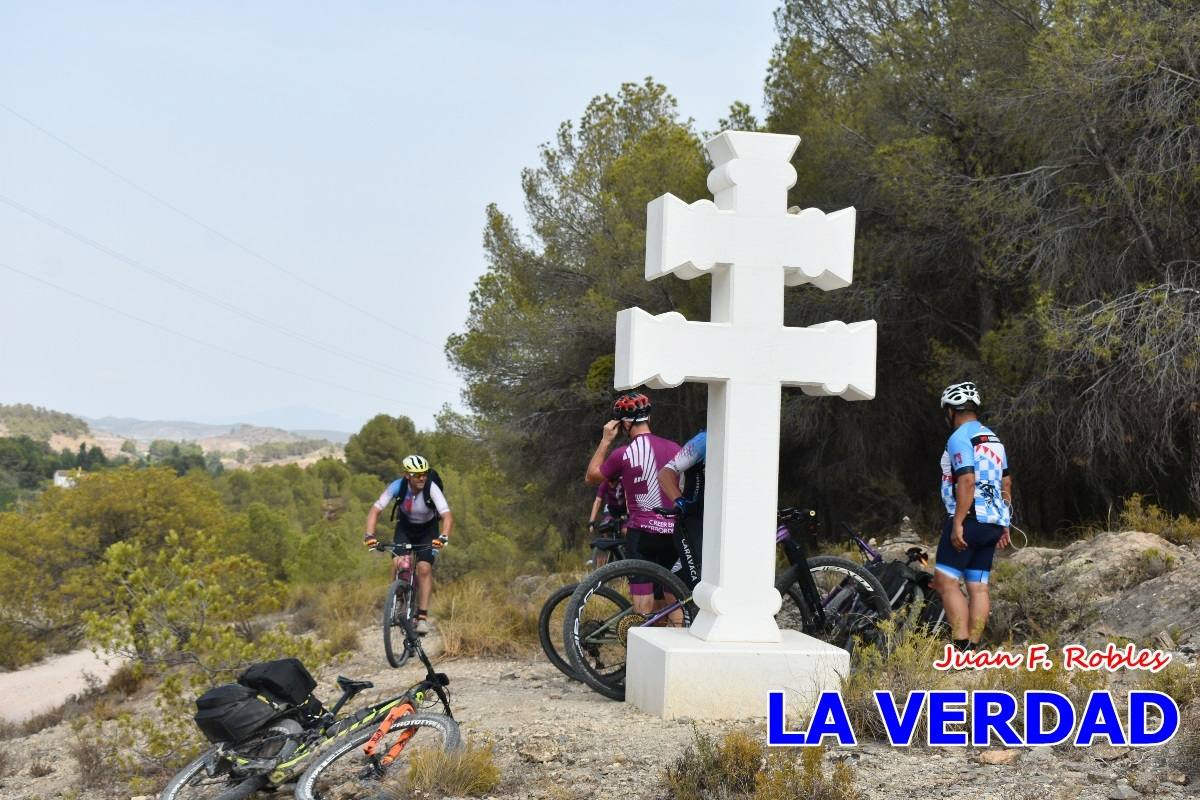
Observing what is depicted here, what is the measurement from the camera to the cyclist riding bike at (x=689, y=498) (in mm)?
7242

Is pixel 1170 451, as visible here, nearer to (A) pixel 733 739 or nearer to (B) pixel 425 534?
(B) pixel 425 534

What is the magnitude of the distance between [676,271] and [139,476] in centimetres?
2356

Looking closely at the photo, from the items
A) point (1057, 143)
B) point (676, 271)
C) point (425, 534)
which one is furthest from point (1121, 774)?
point (1057, 143)

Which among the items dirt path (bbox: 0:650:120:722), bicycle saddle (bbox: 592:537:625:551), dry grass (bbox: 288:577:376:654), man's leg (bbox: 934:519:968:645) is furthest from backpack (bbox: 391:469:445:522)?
dirt path (bbox: 0:650:120:722)

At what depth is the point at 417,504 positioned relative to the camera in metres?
10.4

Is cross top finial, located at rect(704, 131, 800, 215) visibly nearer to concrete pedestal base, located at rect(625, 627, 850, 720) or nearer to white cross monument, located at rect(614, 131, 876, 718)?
white cross monument, located at rect(614, 131, 876, 718)

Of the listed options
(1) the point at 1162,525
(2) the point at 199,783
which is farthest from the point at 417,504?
(1) the point at 1162,525

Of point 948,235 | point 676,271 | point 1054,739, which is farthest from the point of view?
point 948,235

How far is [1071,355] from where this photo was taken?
42.7ft

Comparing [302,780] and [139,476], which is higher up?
[139,476]

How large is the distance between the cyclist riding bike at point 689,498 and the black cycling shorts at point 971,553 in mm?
1455

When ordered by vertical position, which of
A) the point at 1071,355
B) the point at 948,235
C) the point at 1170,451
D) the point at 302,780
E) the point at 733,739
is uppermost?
the point at 948,235

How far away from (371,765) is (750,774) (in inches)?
70.1

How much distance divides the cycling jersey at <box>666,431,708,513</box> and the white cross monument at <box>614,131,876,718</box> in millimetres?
596
